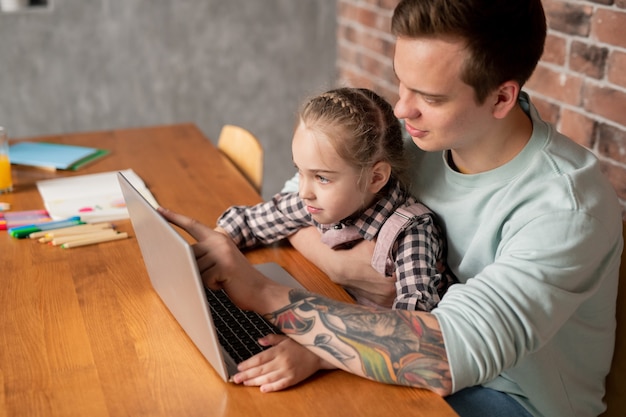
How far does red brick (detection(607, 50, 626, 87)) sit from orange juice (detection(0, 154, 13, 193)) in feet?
4.82

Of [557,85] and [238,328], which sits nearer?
[238,328]

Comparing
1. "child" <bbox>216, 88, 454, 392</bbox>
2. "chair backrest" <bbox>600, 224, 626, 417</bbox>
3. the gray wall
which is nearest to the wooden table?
"child" <bbox>216, 88, 454, 392</bbox>

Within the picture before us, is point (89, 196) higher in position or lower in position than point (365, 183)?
lower

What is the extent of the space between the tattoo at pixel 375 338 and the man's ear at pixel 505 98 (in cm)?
37

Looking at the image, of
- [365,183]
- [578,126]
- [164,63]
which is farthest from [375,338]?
[164,63]

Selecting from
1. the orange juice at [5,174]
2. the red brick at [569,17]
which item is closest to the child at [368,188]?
the red brick at [569,17]

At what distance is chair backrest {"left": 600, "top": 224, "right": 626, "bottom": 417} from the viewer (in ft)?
4.62

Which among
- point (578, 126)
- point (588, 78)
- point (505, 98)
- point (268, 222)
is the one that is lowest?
point (268, 222)

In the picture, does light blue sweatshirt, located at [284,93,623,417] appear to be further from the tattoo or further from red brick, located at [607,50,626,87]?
red brick, located at [607,50,626,87]

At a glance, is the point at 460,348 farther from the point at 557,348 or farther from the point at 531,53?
the point at 531,53

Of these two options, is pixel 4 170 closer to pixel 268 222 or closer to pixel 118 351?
pixel 268 222

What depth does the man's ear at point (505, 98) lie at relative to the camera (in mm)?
1254

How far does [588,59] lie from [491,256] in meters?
0.84

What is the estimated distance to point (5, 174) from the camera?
192 centimetres
